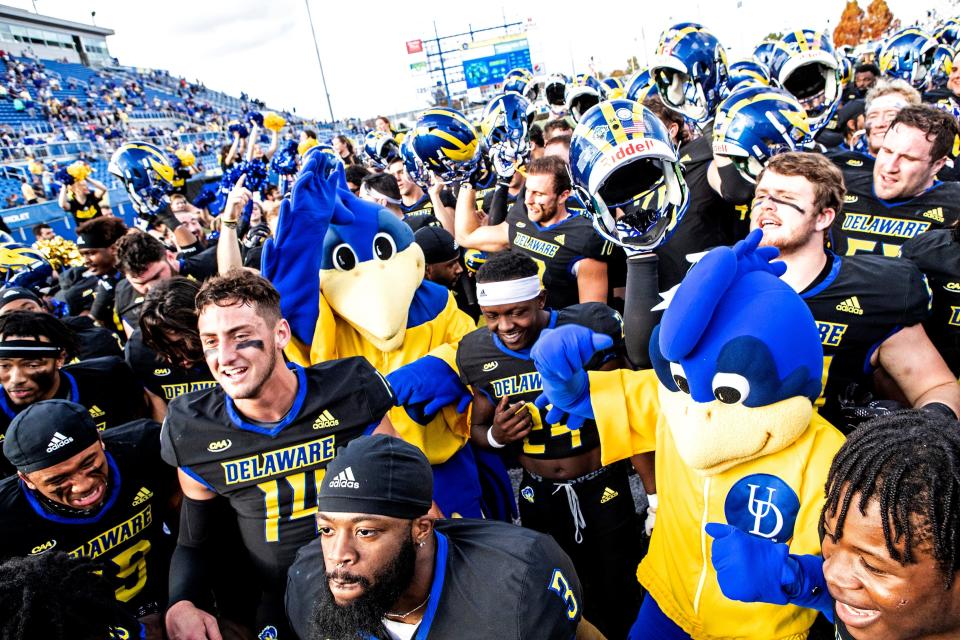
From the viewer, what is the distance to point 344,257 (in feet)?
9.53

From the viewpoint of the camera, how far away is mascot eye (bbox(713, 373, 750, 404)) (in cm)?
159

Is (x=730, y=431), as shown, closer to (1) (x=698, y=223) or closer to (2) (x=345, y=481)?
(2) (x=345, y=481)

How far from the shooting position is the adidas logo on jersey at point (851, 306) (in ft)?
7.65

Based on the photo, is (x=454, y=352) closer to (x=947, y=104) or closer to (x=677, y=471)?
(x=677, y=471)

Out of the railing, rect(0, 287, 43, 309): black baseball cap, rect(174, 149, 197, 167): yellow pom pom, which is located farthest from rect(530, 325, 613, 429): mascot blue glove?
the railing

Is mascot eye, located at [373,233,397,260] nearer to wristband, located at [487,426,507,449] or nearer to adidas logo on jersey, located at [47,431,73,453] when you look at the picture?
wristband, located at [487,426,507,449]

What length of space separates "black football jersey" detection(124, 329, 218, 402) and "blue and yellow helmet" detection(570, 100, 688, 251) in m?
2.50

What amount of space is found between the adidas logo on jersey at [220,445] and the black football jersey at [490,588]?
538 mm

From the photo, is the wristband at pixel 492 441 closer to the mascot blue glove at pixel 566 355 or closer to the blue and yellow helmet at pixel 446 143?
the mascot blue glove at pixel 566 355

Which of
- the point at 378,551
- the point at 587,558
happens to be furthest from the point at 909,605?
the point at 587,558

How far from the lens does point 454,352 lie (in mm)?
2924

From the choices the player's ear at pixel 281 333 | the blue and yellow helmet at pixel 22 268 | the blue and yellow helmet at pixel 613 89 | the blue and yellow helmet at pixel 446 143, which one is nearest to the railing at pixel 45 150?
the blue and yellow helmet at pixel 22 268

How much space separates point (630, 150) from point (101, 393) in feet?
9.87

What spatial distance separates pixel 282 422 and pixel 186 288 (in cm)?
118
